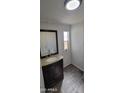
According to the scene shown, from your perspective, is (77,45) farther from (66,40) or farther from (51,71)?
(51,71)

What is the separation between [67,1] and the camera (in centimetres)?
122

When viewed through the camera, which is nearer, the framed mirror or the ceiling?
the ceiling

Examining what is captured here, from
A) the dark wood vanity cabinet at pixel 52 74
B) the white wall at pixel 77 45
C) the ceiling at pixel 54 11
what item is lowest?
the dark wood vanity cabinet at pixel 52 74

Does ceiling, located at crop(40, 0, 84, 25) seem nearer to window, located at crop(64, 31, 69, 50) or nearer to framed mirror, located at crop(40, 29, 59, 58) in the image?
framed mirror, located at crop(40, 29, 59, 58)

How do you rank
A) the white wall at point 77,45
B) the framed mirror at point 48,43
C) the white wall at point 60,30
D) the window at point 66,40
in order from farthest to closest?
the window at point 66,40 → the white wall at point 77,45 → the white wall at point 60,30 → the framed mirror at point 48,43

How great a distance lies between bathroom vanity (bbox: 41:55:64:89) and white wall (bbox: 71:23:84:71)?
1.31 m

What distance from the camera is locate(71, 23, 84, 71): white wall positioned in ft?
12.3

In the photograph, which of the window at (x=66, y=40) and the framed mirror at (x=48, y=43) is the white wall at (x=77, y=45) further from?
the framed mirror at (x=48, y=43)

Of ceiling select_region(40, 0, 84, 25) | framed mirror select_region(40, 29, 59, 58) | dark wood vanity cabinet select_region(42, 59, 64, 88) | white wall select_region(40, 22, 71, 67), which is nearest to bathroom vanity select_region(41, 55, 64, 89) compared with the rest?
dark wood vanity cabinet select_region(42, 59, 64, 88)

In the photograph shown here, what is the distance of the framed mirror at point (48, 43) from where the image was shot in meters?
2.83

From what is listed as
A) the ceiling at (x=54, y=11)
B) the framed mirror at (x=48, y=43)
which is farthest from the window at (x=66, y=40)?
the ceiling at (x=54, y=11)

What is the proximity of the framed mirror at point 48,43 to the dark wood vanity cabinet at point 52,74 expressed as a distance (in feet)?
1.58
